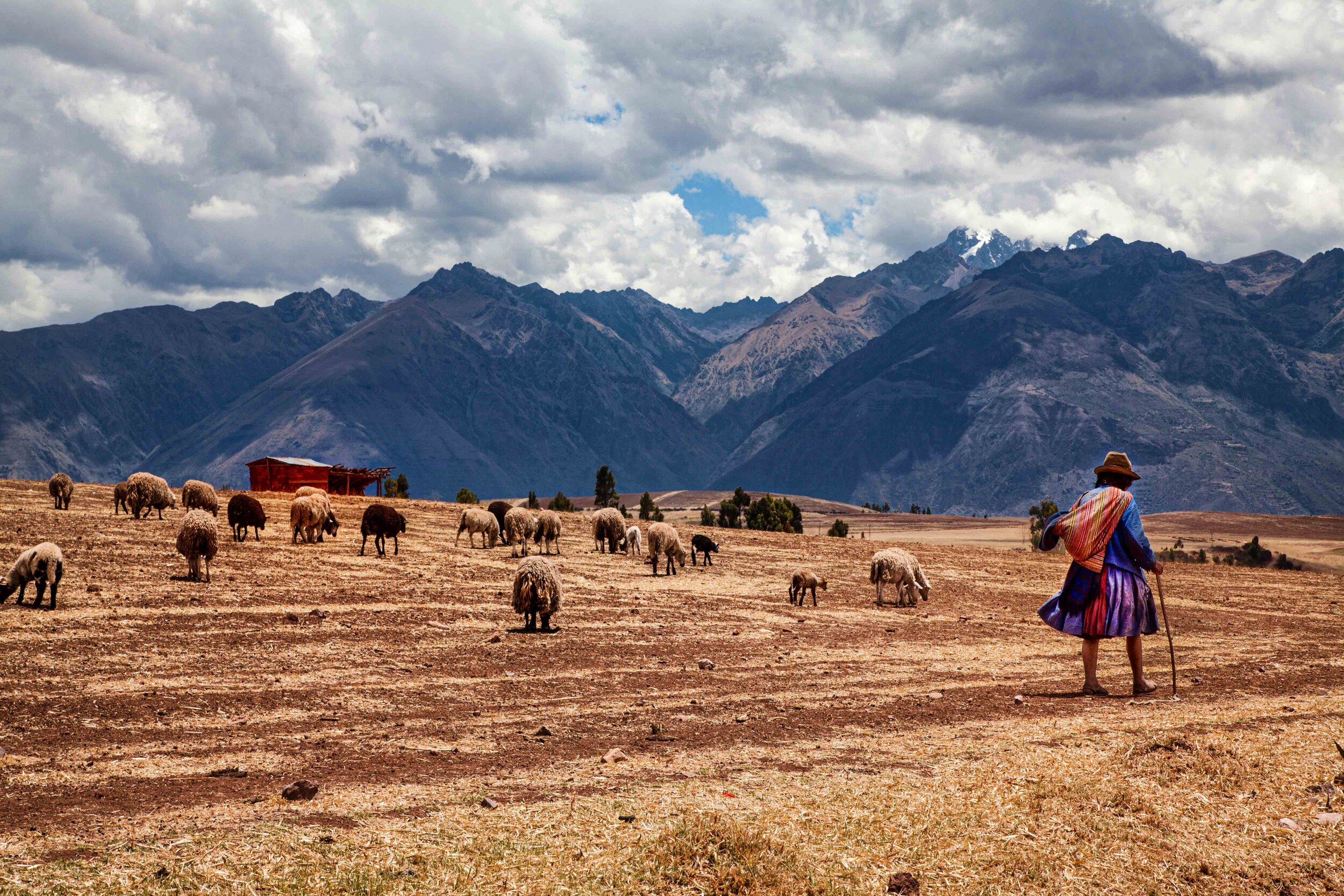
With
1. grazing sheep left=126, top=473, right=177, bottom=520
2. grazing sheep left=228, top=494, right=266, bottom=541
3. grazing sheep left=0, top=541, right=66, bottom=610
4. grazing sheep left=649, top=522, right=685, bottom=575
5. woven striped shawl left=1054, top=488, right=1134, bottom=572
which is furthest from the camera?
grazing sheep left=126, top=473, right=177, bottom=520

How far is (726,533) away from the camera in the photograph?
174ft

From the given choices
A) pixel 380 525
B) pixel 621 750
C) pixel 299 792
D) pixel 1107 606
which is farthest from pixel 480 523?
pixel 299 792

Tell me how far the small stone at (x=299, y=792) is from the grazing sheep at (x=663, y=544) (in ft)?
79.9

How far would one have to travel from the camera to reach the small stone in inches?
407

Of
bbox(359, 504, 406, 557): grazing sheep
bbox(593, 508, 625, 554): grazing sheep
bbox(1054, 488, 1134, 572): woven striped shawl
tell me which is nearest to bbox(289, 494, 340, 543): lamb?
bbox(359, 504, 406, 557): grazing sheep

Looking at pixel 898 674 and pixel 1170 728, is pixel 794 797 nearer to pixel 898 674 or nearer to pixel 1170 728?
pixel 1170 728

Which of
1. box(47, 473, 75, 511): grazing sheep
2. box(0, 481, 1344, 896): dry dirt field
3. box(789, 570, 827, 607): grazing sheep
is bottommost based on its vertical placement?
box(0, 481, 1344, 896): dry dirt field

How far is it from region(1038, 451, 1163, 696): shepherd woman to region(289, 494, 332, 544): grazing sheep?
26.3 metres

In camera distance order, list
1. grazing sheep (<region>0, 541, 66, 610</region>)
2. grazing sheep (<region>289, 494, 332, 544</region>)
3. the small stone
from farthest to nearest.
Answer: grazing sheep (<region>289, 494, 332, 544</region>) → grazing sheep (<region>0, 541, 66, 610</region>) → the small stone

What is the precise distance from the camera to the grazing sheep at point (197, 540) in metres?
25.5

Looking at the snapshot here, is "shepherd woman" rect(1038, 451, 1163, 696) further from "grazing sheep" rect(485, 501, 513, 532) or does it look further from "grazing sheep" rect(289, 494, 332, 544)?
"grazing sheep" rect(485, 501, 513, 532)

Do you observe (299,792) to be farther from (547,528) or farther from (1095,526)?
(547,528)

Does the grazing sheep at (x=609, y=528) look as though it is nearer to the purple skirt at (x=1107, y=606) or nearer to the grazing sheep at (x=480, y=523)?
the grazing sheep at (x=480, y=523)

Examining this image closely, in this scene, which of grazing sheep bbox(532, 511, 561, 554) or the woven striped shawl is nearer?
the woven striped shawl
